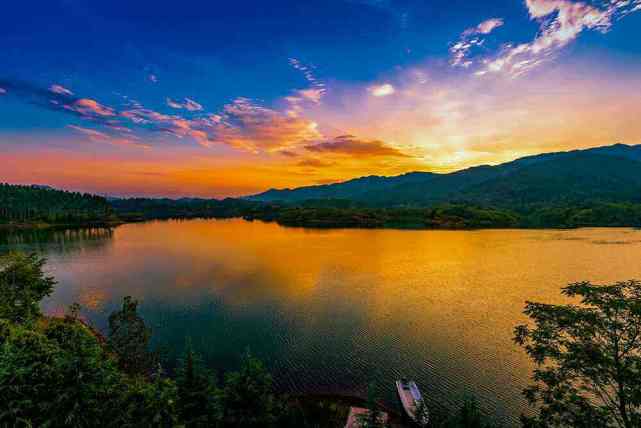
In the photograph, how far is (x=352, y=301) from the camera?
49.8 meters

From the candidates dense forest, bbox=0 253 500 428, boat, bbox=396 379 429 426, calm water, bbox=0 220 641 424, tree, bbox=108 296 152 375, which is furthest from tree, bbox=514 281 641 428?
tree, bbox=108 296 152 375

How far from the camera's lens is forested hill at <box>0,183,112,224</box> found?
536ft

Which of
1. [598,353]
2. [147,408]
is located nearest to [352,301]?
[598,353]

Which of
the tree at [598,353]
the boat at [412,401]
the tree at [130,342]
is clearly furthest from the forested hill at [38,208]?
the tree at [598,353]

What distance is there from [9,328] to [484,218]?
21250 cm

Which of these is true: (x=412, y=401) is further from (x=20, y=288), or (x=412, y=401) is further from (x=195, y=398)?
(x=20, y=288)

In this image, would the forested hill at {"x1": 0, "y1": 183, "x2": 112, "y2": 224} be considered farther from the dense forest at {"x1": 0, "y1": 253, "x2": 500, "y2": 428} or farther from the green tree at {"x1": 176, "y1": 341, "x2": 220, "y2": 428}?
the green tree at {"x1": 176, "y1": 341, "x2": 220, "y2": 428}

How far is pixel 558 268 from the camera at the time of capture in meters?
70.2

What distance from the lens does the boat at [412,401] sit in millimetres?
21003

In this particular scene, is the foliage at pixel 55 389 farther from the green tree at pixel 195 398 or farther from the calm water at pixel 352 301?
the calm water at pixel 352 301

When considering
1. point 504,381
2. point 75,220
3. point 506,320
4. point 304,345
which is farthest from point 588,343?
point 75,220

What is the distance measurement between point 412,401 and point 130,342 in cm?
2408

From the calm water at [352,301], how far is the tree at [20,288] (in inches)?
365

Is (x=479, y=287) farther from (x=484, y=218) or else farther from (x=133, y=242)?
(x=484, y=218)
